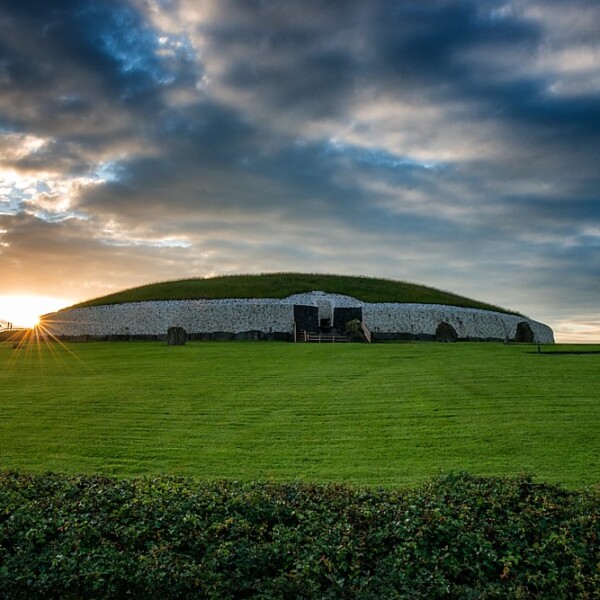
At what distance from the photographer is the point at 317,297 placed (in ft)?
174

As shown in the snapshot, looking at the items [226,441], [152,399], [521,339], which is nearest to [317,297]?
[521,339]

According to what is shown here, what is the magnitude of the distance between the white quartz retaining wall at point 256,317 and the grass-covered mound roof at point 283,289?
160 centimetres

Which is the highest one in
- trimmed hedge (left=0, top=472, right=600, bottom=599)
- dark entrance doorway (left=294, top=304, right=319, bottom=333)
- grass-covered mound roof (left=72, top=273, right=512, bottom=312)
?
grass-covered mound roof (left=72, top=273, right=512, bottom=312)

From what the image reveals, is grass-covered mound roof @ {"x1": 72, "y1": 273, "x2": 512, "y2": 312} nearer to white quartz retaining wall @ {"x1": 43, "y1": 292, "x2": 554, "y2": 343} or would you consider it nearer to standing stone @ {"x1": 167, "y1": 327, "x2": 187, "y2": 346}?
white quartz retaining wall @ {"x1": 43, "y1": 292, "x2": 554, "y2": 343}

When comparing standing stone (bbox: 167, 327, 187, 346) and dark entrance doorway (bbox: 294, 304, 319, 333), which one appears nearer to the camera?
standing stone (bbox: 167, 327, 187, 346)

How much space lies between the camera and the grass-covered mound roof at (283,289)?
177ft

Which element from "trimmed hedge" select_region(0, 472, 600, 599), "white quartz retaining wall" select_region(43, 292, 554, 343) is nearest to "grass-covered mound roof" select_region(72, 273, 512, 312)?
"white quartz retaining wall" select_region(43, 292, 554, 343)

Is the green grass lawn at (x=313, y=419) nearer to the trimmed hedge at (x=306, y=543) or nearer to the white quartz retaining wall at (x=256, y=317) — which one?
the trimmed hedge at (x=306, y=543)

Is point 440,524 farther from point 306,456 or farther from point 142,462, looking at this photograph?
point 142,462

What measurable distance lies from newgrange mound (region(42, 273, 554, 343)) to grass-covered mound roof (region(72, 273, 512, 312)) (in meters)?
0.10

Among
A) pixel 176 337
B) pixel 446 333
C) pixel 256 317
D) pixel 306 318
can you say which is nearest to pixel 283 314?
pixel 306 318

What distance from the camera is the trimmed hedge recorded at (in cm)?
621

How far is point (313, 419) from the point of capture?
50.8 feet

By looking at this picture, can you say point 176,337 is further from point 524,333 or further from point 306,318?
point 524,333
